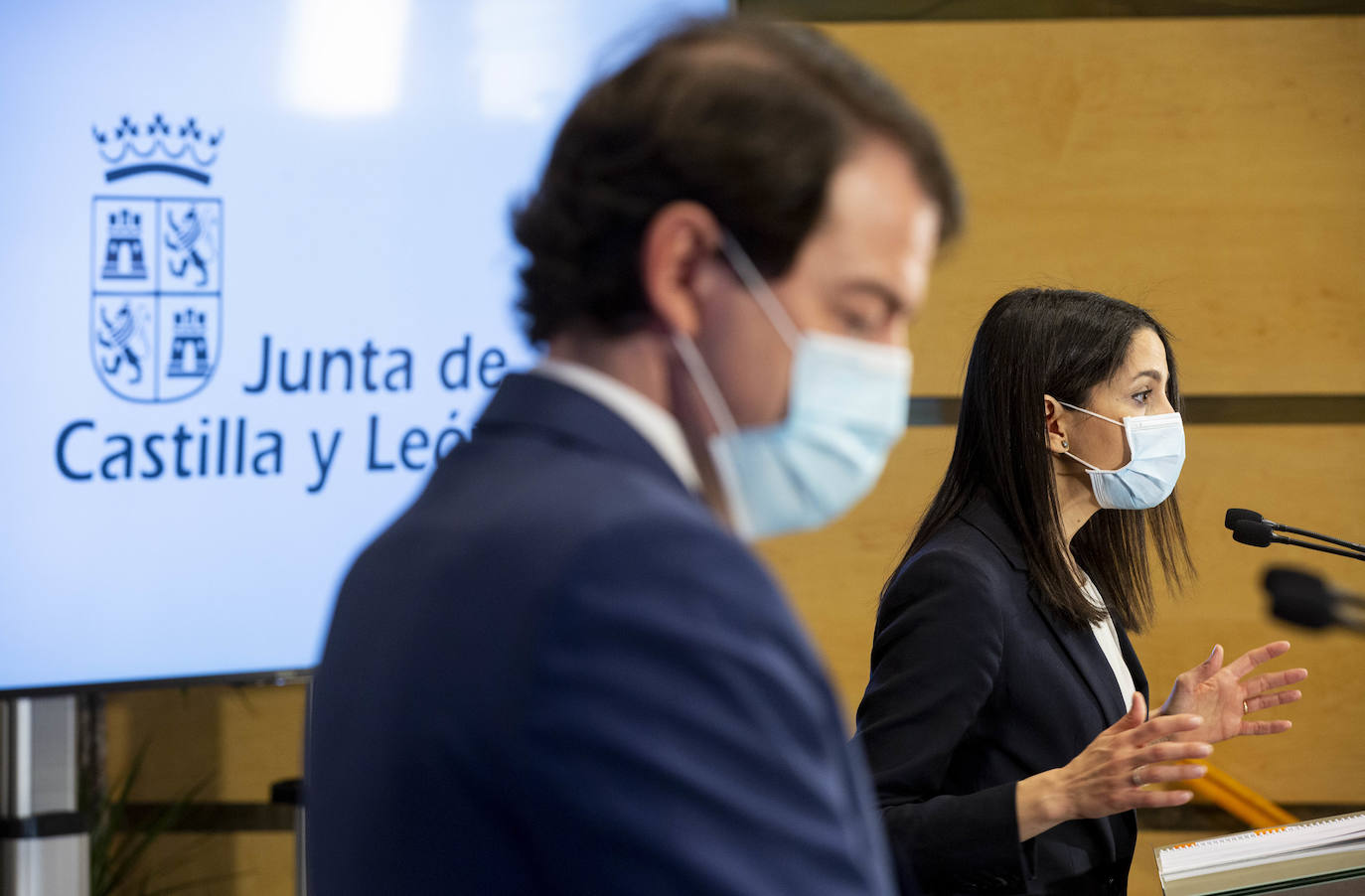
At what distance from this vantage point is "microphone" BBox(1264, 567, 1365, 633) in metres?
0.88

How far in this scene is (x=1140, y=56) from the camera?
10.0 ft

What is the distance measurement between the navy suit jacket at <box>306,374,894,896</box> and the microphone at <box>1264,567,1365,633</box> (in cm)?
41

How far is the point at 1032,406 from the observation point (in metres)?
1.81

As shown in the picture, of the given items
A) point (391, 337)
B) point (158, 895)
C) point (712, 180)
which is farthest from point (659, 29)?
point (158, 895)

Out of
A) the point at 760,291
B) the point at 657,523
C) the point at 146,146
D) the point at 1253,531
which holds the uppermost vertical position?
the point at 146,146

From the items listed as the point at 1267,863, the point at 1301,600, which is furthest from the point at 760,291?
the point at 1267,863

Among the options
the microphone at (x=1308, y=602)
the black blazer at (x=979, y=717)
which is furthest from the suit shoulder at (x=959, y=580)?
the microphone at (x=1308, y=602)

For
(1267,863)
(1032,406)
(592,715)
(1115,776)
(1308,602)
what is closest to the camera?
(592,715)

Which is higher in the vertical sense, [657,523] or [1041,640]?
[657,523]

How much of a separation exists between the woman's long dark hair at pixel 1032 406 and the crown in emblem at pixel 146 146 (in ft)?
4.95

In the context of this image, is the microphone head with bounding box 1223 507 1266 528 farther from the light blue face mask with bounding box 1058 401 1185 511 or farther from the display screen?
the display screen

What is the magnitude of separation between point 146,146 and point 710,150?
201 centimetres

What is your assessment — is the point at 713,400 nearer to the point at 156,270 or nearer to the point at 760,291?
the point at 760,291

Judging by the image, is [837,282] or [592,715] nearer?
[592,715]
